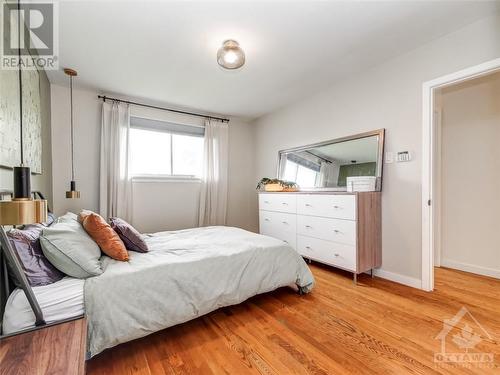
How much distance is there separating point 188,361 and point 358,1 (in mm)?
2695

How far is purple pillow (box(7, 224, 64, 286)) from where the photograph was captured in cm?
125

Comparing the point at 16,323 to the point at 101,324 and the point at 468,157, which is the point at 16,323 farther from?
the point at 468,157

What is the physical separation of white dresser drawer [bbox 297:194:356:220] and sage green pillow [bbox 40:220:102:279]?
7.39 ft

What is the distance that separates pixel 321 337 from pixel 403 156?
1.95 meters

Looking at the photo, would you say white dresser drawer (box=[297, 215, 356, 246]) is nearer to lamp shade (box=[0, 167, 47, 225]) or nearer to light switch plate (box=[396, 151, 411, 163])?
light switch plate (box=[396, 151, 411, 163])

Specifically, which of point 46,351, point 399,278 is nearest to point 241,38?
point 46,351

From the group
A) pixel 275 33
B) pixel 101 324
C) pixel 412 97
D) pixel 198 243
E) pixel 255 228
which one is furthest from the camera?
pixel 255 228

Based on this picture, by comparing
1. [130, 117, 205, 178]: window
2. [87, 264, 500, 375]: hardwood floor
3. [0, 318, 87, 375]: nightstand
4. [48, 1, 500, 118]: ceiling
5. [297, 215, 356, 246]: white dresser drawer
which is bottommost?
[87, 264, 500, 375]: hardwood floor

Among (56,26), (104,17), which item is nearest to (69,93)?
(56,26)

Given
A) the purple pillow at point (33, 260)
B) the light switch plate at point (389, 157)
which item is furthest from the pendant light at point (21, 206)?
the light switch plate at point (389, 157)

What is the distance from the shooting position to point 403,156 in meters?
2.44

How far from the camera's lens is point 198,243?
2182 millimetres

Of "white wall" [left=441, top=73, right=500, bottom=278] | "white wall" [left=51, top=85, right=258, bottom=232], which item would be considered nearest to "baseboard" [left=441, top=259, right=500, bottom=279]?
"white wall" [left=441, top=73, right=500, bottom=278]

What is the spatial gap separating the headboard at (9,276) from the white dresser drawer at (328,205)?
249 cm
